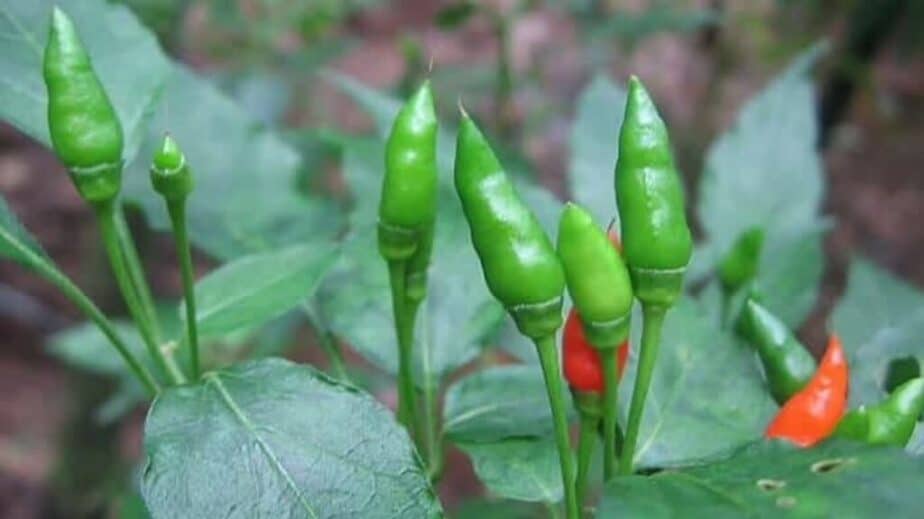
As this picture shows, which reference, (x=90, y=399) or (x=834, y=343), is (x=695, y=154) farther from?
(x=834, y=343)

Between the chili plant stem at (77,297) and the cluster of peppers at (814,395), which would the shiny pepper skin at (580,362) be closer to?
the cluster of peppers at (814,395)

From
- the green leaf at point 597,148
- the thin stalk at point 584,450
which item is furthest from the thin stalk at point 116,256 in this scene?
the green leaf at point 597,148

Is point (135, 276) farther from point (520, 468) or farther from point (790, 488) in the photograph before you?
point (790, 488)

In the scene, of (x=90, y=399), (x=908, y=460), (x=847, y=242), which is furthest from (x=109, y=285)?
(x=847, y=242)

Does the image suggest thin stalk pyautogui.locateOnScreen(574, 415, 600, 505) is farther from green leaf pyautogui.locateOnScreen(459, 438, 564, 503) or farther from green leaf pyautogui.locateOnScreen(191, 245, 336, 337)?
green leaf pyautogui.locateOnScreen(191, 245, 336, 337)

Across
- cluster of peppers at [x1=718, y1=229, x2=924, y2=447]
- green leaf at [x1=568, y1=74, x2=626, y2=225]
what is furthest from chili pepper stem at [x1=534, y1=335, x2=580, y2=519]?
green leaf at [x1=568, y1=74, x2=626, y2=225]

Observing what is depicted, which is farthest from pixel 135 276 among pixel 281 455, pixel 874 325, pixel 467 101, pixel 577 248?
pixel 467 101
